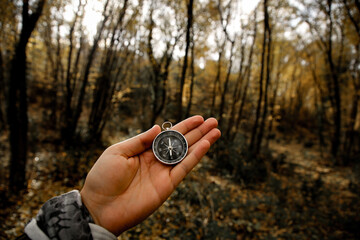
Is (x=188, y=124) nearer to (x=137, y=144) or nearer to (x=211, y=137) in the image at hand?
(x=211, y=137)

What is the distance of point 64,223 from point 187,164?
4.38 feet

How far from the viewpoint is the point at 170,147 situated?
2467 mm

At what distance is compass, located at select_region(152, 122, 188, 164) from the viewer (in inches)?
94.3

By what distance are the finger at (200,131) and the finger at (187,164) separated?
319 mm

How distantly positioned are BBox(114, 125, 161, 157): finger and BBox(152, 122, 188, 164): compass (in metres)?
0.10

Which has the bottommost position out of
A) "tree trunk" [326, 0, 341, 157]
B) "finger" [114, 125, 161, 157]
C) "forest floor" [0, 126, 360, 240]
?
"forest floor" [0, 126, 360, 240]

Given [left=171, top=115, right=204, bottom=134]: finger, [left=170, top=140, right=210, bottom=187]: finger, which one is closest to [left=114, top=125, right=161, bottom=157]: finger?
[left=171, top=115, right=204, bottom=134]: finger

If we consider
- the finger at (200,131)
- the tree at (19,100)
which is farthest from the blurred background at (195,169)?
the finger at (200,131)

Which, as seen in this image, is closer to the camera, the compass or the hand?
the hand

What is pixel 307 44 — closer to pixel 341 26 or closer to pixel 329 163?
pixel 341 26

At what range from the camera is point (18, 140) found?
5.12 metres

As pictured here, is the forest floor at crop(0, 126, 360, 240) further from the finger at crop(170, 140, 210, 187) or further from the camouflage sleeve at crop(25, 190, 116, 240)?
the camouflage sleeve at crop(25, 190, 116, 240)

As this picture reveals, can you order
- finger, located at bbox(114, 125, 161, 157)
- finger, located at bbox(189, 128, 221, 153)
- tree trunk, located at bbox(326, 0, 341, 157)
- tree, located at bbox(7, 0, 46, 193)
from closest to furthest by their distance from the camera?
finger, located at bbox(114, 125, 161, 157) < finger, located at bbox(189, 128, 221, 153) < tree, located at bbox(7, 0, 46, 193) < tree trunk, located at bbox(326, 0, 341, 157)

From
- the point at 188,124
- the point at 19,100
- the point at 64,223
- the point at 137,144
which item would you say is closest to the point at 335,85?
the point at 188,124
